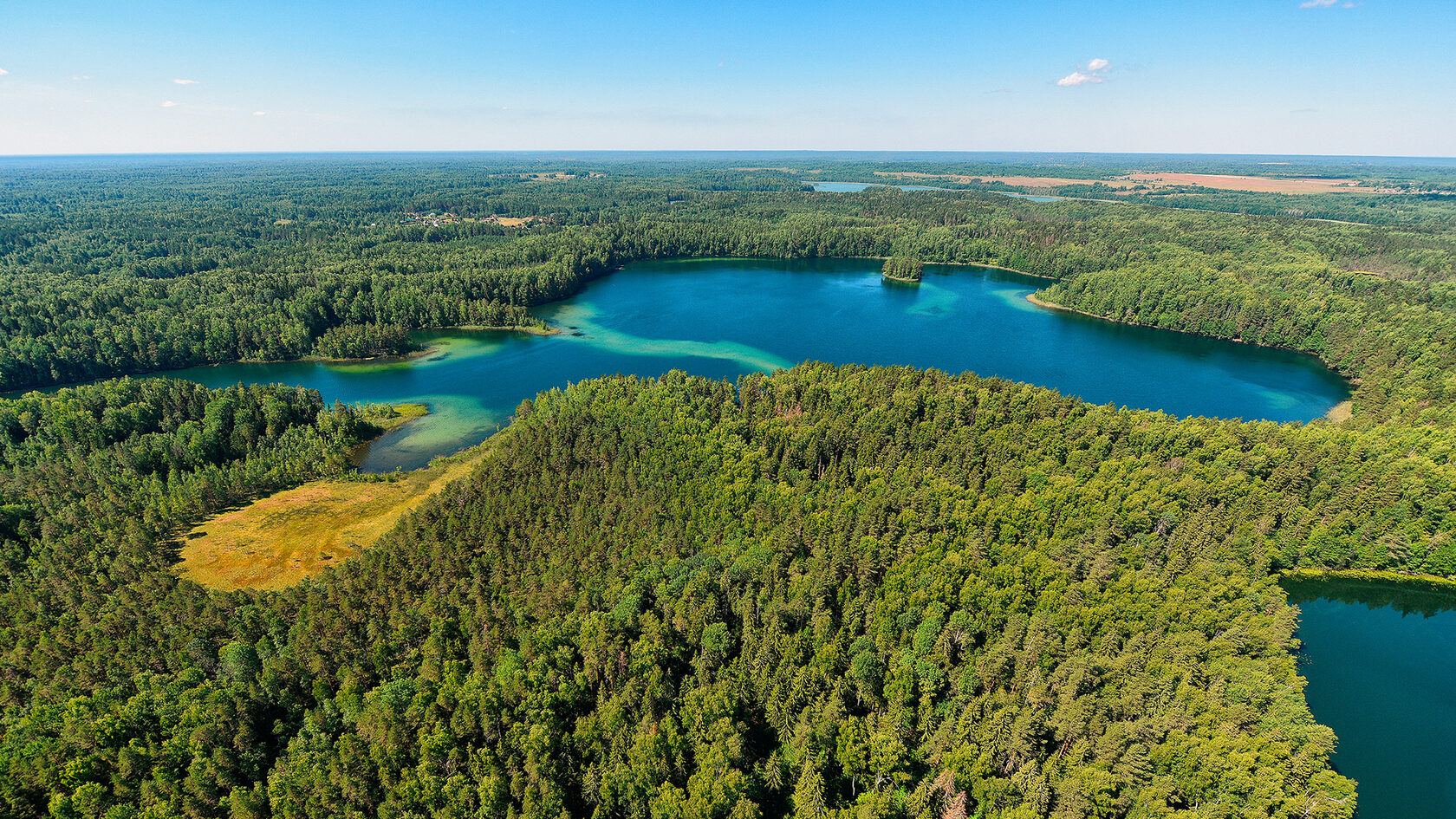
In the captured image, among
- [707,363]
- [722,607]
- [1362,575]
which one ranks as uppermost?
[707,363]

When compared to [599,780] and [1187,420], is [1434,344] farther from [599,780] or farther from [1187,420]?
[599,780]

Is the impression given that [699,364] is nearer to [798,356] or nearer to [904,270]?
[798,356]

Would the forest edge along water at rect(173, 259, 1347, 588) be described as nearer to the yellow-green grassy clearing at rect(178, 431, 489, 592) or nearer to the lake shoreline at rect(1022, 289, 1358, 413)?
the yellow-green grassy clearing at rect(178, 431, 489, 592)

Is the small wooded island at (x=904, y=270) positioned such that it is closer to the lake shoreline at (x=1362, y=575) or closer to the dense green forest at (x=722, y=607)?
the dense green forest at (x=722, y=607)

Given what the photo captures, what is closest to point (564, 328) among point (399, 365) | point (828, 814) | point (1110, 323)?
point (399, 365)

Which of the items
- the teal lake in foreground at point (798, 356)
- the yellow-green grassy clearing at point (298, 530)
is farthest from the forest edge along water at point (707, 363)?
the teal lake in foreground at point (798, 356)

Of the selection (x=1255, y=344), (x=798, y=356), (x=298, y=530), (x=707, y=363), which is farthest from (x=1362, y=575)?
(x=298, y=530)

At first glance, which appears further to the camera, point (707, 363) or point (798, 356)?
point (798, 356)
